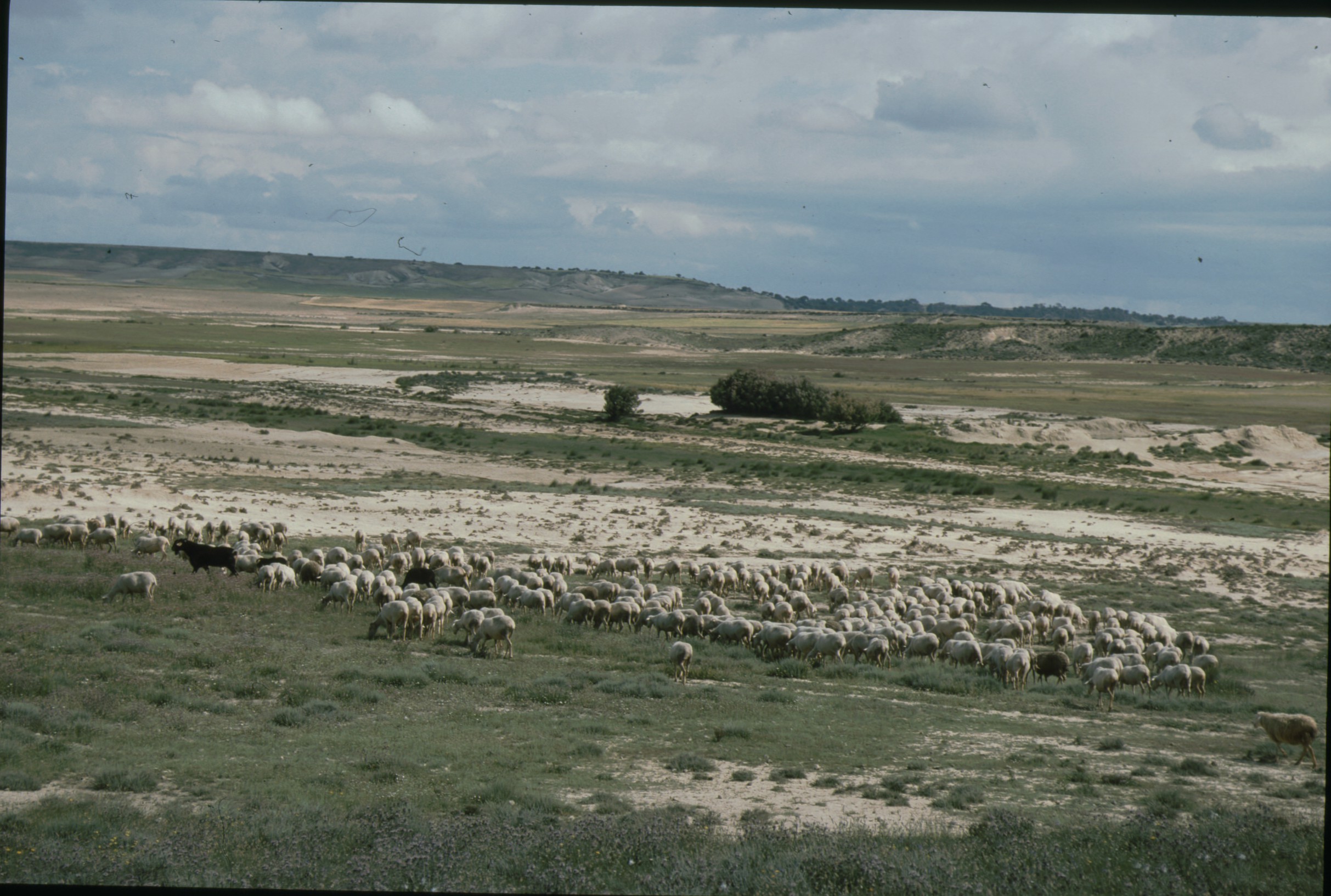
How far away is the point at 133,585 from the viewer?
732 inches

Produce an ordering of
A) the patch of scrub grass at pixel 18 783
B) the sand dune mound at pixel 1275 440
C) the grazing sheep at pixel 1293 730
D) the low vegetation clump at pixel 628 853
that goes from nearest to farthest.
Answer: the low vegetation clump at pixel 628 853 < the patch of scrub grass at pixel 18 783 < the grazing sheep at pixel 1293 730 < the sand dune mound at pixel 1275 440

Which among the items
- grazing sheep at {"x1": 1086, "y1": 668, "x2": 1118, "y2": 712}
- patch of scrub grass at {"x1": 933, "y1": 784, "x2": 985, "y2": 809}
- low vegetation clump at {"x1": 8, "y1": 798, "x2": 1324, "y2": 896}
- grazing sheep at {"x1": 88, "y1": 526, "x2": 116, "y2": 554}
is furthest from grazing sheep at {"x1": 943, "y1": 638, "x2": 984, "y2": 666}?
grazing sheep at {"x1": 88, "y1": 526, "x2": 116, "y2": 554}

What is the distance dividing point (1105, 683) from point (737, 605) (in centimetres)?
883

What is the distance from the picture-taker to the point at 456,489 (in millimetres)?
39969

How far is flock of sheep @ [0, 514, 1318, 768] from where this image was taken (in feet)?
57.8

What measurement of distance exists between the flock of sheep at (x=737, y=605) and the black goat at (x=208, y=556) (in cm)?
3

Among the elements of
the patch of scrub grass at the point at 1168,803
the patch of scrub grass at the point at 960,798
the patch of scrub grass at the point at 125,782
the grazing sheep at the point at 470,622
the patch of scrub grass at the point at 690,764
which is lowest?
the grazing sheep at the point at 470,622

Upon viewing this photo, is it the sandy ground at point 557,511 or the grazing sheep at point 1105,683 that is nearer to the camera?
the grazing sheep at point 1105,683

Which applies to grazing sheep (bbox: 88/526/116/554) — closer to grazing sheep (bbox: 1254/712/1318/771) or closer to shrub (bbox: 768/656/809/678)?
shrub (bbox: 768/656/809/678)

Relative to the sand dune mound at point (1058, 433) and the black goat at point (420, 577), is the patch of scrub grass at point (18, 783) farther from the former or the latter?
the sand dune mound at point (1058, 433)

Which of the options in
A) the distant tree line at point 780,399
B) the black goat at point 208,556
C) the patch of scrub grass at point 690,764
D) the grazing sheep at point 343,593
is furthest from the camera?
the distant tree line at point 780,399

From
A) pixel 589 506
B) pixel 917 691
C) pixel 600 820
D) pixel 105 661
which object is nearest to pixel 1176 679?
pixel 917 691

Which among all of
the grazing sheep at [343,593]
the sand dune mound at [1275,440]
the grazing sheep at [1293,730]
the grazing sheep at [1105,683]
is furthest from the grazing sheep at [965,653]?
the sand dune mound at [1275,440]

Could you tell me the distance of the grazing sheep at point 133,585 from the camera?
18.5 meters
